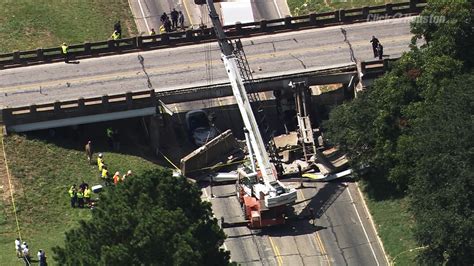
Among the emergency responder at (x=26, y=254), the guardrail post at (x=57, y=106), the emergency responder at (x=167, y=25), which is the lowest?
the emergency responder at (x=26, y=254)

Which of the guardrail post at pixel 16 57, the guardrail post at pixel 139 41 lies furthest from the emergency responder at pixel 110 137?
the guardrail post at pixel 16 57

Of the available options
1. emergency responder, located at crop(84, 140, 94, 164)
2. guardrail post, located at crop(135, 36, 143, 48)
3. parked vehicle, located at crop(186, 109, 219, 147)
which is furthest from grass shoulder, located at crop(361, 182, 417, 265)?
guardrail post, located at crop(135, 36, 143, 48)

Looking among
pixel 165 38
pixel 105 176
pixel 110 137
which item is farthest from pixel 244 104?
pixel 165 38

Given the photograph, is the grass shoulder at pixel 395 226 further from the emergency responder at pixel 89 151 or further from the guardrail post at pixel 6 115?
the guardrail post at pixel 6 115

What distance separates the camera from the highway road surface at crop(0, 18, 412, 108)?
98000 mm

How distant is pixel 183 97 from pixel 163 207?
2548 centimetres

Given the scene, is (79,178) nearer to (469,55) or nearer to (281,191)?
(281,191)

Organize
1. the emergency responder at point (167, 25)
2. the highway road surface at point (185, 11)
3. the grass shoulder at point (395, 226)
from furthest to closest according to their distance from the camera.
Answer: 1. the highway road surface at point (185, 11)
2. the emergency responder at point (167, 25)
3. the grass shoulder at point (395, 226)

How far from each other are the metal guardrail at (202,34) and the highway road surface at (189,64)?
0.60 meters

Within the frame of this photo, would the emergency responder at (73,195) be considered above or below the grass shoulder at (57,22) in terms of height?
→ below

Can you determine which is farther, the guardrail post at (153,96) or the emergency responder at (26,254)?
the guardrail post at (153,96)

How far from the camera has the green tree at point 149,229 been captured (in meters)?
69.1

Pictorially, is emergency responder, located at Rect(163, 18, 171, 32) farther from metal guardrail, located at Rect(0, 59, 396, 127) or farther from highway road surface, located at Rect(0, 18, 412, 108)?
metal guardrail, located at Rect(0, 59, 396, 127)

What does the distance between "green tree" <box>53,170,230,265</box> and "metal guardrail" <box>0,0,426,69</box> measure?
1144 inches
